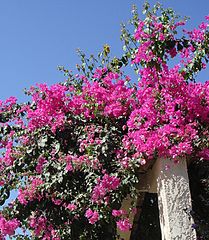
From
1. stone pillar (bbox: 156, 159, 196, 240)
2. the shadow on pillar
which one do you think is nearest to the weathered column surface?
stone pillar (bbox: 156, 159, 196, 240)

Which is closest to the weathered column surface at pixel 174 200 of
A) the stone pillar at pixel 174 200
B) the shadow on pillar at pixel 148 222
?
the stone pillar at pixel 174 200

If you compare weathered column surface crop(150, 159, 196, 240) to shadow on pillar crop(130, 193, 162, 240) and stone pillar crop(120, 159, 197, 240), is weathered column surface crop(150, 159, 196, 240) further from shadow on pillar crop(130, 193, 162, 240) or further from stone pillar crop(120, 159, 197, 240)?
shadow on pillar crop(130, 193, 162, 240)

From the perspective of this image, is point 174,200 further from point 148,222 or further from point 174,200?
point 148,222

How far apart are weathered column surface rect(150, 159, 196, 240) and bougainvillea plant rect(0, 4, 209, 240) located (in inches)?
3.4

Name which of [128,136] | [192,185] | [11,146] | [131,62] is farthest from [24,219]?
[131,62]

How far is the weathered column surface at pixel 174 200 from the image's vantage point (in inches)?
138

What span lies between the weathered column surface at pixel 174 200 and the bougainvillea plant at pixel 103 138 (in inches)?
3.4

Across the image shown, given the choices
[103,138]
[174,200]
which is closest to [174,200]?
[174,200]

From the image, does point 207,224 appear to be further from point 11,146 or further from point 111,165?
point 11,146

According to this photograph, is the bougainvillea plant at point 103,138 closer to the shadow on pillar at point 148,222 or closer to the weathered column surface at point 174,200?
the weathered column surface at point 174,200

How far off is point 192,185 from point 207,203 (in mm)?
381

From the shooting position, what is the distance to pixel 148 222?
200 inches

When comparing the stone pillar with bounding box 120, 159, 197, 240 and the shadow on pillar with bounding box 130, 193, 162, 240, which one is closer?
the stone pillar with bounding box 120, 159, 197, 240

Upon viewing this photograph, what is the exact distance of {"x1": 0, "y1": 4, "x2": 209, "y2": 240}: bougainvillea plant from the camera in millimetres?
3783
